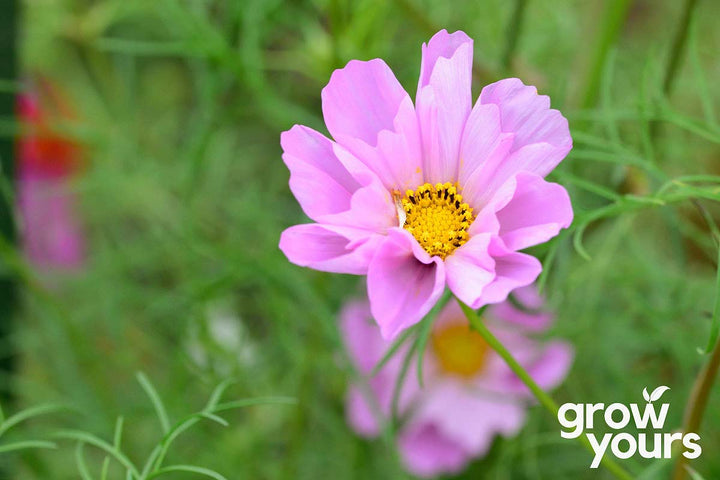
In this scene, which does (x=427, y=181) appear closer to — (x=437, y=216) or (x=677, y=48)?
(x=437, y=216)

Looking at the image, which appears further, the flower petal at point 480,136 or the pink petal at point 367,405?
the pink petal at point 367,405

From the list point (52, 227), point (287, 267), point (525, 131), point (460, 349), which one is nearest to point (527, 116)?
point (525, 131)

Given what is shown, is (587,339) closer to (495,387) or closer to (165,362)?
(495,387)

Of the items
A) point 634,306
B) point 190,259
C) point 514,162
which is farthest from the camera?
point 190,259

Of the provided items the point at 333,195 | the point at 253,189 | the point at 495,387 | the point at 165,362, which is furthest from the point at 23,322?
the point at 333,195

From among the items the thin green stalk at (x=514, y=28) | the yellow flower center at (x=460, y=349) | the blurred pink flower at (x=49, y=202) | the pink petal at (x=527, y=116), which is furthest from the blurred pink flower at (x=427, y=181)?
the blurred pink flower at (x=49, y=202)

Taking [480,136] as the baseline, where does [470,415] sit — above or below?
below

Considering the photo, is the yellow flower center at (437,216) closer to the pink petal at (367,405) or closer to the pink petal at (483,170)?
the pink petal at (483,170)
